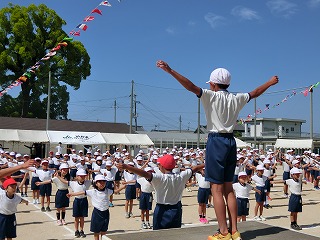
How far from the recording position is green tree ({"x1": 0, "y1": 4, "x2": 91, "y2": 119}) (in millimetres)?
37531

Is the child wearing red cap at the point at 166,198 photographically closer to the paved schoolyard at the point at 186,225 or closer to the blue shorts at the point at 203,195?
the paved schoolyard at the point at 186,225

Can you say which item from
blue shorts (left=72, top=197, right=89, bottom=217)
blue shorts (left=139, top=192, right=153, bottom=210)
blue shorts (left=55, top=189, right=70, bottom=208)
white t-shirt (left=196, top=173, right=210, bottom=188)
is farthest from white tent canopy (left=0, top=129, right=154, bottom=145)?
blue shorts (left=72, top=197, right=89, bottom=217)

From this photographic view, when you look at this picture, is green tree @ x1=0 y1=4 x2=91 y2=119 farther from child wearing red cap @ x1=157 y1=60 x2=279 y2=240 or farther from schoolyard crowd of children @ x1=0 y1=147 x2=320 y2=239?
child wearing red cap @ x1=157 y1=60 x2=279 y2=240

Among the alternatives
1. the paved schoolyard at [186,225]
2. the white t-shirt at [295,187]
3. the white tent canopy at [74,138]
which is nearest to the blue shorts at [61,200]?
the paved schoolyard at [186,225]

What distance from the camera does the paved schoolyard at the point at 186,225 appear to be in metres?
4.55

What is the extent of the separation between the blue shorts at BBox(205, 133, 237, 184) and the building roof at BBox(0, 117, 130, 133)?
113 ft

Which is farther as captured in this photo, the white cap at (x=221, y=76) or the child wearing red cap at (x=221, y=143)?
the white cap at (x=221, y=76)

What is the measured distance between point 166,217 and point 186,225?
53.3 inches

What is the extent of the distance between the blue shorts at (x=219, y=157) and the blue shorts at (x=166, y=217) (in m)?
1.53

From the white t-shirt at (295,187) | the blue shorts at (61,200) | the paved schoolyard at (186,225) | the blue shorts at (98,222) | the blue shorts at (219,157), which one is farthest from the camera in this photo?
the blue shorts at (61,200)

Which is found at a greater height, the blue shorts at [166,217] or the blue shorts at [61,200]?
the blue shorts at [166,217]

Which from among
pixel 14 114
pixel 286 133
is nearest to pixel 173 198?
pixel 14 114

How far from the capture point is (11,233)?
7.47m

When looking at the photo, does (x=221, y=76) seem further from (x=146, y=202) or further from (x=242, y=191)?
Result: (x=146, y=202)
